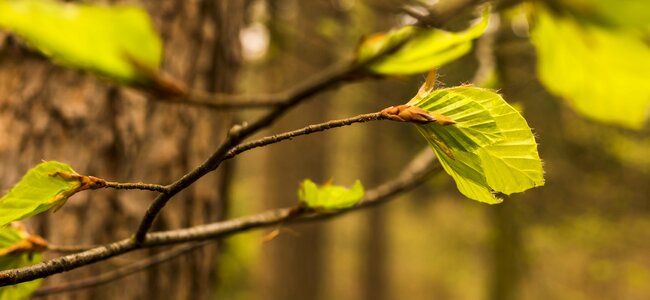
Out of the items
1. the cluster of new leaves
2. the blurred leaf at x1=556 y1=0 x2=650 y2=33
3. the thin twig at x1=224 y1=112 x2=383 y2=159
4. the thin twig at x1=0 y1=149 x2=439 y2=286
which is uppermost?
the blurred leaf at x1=556 y1=0 x2=650 y2=33

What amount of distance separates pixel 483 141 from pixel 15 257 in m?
0.57

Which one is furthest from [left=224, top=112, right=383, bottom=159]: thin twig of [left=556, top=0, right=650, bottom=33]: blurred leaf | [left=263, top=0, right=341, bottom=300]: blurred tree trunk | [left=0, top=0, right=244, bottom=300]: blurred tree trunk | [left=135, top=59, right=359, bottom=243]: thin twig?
[left=263, top=0, right=341, bottom=300]: blurred tree trunk

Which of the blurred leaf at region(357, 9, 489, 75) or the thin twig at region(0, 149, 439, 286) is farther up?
the blurred leaf at region(357, 9, 489, 75)

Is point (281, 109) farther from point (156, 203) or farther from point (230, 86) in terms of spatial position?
point (230, 86)

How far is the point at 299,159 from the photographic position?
545 cm

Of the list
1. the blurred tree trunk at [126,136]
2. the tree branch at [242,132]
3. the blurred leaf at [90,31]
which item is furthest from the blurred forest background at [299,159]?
the blurred leaf at [90,31]

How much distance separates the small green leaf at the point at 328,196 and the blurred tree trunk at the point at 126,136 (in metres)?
0.60

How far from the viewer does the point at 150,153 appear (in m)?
1.26

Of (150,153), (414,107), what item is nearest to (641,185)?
(150,153)

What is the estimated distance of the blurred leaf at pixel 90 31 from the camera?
30 cm

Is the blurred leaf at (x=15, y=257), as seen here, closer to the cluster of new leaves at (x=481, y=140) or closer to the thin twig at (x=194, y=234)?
the thin twig at (x=194, y=234)

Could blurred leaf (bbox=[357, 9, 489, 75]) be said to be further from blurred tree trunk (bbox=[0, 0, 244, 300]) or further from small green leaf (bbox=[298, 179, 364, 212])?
blurred tree trunk (bbox=[0, 0, 244, 300])

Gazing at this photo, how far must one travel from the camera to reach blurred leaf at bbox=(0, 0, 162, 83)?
0.30m

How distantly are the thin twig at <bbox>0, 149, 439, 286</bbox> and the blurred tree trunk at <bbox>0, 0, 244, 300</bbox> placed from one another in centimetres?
49
